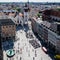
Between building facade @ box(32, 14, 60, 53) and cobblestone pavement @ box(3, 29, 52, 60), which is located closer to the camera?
cobblestone pavement @ box(3, 29, 52, 60)

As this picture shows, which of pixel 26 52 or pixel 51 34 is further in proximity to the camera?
pixel 51 34

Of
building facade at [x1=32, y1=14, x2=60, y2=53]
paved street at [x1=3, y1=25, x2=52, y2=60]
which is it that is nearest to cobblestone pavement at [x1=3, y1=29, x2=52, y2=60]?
paved street at [x1=3, y1=25, x2=52, y2=60]

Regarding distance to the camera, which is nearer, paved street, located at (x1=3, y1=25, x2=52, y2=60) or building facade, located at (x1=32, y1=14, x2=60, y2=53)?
paved street, located at (x1=3, y1=25, x2=52, y2=60)

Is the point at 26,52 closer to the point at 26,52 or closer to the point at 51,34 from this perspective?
the point at 26,52

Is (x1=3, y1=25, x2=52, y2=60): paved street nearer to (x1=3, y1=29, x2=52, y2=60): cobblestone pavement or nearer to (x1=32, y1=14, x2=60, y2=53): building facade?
(x1=3, y1=29, x2=52, y2=60): cobblestone pavement

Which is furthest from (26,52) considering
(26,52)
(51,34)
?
(51,34)

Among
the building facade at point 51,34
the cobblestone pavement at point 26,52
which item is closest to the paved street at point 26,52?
the cobblestone pavement at point 26,52

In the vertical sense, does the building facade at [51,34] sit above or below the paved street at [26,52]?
above

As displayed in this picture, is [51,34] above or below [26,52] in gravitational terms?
above

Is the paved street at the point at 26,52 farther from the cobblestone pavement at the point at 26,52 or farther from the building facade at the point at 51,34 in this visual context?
the building facade at the point at 51,34

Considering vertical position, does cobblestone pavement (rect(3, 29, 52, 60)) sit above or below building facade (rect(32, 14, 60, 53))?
below

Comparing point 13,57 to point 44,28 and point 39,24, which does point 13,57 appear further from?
point 39,24
